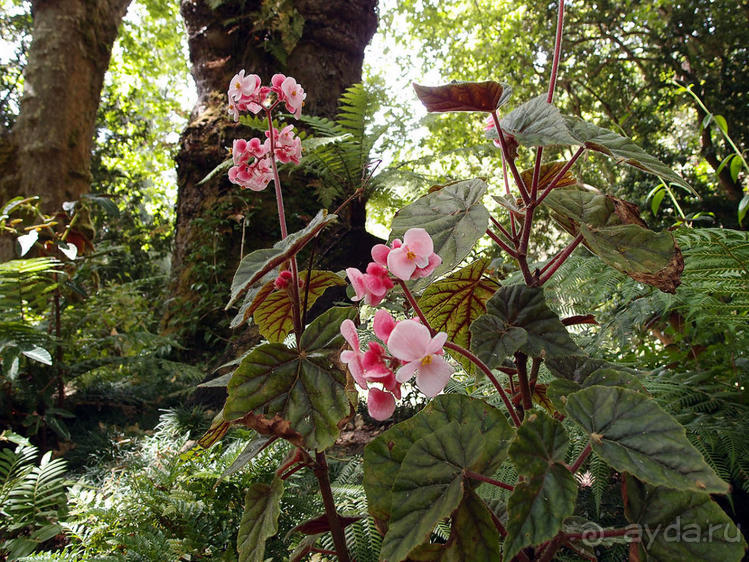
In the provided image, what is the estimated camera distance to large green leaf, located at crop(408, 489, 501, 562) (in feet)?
1.31

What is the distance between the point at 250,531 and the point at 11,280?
1.62 metres

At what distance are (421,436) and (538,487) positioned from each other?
0.13 m

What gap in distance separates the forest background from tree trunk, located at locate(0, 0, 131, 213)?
1cm

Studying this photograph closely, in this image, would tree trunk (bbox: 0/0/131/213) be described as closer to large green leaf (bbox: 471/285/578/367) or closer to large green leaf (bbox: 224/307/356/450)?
large green leaf (bbox: 224/307/356/450)

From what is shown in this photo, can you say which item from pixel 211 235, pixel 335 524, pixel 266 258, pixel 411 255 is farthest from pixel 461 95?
pixel 211 235

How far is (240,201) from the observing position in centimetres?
242

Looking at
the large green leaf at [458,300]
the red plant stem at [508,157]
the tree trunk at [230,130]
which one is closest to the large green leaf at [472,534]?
the large green leaf at [458,300]

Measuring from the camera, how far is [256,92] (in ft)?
2.49

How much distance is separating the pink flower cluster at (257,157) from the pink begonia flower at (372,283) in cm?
38

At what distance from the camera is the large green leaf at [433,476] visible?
1.25ft

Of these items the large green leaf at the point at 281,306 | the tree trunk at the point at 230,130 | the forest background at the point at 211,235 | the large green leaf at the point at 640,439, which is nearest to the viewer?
the large green leaf at the point at 640,439

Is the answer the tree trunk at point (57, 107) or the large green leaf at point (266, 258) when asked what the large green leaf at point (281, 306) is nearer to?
the large green leaf at point (266, 258)

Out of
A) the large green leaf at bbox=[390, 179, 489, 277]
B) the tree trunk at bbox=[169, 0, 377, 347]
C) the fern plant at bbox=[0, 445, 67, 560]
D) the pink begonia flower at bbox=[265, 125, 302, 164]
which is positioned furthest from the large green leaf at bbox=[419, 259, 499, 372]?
the tree trunk at bbox=[169, 0, 377, 347]

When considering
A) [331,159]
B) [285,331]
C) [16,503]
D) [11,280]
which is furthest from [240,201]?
[285,331]
